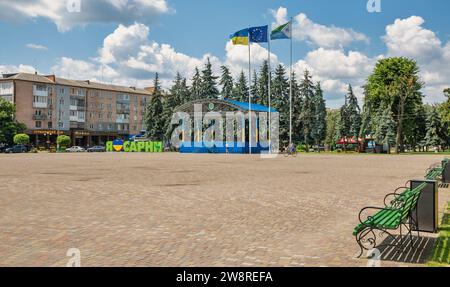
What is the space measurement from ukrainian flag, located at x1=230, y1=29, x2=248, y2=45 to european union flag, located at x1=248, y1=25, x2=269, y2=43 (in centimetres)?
88

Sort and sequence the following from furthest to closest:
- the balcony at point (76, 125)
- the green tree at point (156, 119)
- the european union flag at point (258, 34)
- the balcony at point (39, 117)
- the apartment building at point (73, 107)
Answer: the balcony at point (76, 125)
the balcony at point (39, 117)
the apartment building at point (73, 107)
the green tree at point (156, 119)
the european union flag at point (258, 34)

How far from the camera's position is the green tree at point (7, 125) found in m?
76.0

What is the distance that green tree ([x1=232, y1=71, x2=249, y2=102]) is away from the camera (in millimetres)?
82062

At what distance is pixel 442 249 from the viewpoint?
22.0 feet

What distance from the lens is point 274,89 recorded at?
76.4 m

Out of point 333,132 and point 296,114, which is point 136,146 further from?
point 333,132

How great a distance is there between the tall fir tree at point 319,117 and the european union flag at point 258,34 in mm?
28914

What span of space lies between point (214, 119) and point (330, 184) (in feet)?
153

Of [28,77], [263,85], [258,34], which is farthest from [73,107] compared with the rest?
[258,34]

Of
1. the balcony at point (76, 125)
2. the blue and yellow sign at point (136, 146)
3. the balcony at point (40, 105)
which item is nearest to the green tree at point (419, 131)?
the blue and yellow sign at point (136, 146)

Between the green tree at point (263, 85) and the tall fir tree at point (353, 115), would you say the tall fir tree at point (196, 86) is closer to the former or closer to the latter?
the green tree at point (263, 85)

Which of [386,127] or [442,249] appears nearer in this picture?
[442,249]

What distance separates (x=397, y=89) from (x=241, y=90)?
3059cm
